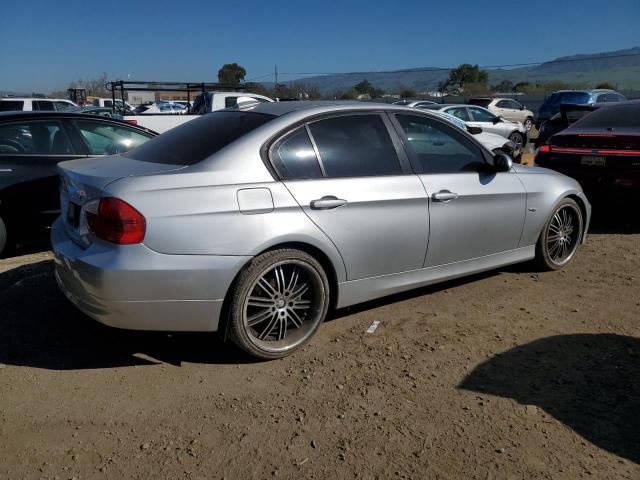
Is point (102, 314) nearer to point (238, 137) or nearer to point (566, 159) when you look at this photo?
point (238, 137)

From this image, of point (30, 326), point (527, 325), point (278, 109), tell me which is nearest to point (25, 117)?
point (30, 326)

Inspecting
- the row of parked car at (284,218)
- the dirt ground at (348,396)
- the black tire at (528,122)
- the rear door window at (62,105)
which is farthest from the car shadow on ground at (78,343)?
the black tire at (528,122)

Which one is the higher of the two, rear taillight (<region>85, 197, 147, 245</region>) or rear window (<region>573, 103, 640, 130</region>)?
rear window (<region>573, 103, 640, 130</region>)

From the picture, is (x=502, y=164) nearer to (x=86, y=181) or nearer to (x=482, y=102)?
(x=86, y=181)

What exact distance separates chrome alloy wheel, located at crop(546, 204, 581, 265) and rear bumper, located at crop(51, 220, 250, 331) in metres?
3.14

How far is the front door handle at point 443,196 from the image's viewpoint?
161 inches

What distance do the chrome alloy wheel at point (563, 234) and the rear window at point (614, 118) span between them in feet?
7.19

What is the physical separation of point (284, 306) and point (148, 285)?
86 cm

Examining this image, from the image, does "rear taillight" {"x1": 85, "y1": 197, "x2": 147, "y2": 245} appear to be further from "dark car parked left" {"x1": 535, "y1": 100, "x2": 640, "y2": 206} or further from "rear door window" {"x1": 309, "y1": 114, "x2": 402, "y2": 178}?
"dark car parked left" {"x1": 535, "y1": 100, "x2": 640, "y2": 206}

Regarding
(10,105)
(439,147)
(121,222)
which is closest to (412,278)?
(439,147)

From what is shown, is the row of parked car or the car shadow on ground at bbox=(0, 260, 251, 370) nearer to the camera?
the row of parked car

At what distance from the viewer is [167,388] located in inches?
127

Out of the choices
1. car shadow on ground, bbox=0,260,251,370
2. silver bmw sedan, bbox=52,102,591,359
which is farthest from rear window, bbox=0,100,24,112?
silver bmw sedan, bbox=52,102,591,359

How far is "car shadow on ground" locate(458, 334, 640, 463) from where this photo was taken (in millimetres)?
2830
